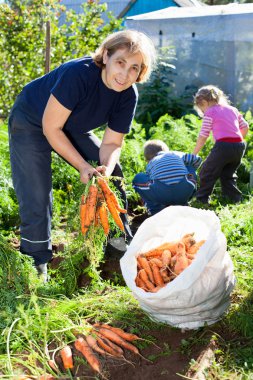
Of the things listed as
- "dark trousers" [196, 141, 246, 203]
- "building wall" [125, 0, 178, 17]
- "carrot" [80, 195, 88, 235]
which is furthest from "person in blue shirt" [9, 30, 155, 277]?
"building wall" [125, 0, 178, 17]

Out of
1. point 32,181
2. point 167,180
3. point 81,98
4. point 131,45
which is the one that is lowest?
point 167,180

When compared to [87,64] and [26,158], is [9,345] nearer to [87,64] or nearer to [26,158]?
[26,158]

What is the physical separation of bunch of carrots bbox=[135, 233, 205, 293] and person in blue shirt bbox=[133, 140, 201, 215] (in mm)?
1189

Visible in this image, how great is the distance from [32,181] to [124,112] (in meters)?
0.77

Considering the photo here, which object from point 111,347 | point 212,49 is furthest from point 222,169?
point 212,49

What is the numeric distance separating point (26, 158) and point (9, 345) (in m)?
1.25

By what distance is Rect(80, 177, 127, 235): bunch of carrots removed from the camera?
3.31m

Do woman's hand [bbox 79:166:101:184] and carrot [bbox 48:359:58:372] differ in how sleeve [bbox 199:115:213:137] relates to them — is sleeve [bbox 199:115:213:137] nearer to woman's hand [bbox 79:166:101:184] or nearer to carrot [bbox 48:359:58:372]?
woman's hand [bbox 79:166:101:184]

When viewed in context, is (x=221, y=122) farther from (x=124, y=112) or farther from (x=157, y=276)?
(x=157, y=276)

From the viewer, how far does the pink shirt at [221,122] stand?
5.19 meters

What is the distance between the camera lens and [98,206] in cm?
341

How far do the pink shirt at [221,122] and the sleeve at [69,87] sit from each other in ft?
7.60

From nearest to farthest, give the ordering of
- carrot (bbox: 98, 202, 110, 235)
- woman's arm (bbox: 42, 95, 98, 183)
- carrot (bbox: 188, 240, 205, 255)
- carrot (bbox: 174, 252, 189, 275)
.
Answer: carrot (bbox: 174, 252, 189, 275) → carrot (bbox: 188, 240, 205, 255) → woman's arm (bbox: 42, 95, 98, 183) → carrot (bbox: 98, 202, 110, 235)

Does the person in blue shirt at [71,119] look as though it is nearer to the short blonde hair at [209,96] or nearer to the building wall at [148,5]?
the short blonde hair at [209,96]
